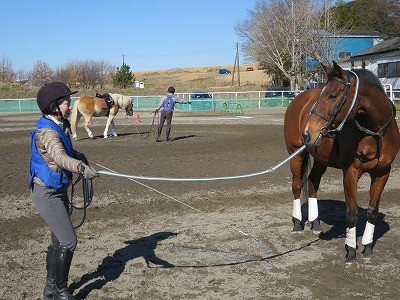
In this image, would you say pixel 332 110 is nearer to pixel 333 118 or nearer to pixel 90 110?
pixel 333 118

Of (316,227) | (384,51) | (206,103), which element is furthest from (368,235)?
(384,51)

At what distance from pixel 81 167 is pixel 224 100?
32.5 m

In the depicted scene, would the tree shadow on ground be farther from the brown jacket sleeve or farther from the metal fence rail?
the metal fence rail

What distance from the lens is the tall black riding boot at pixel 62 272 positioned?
3.76m

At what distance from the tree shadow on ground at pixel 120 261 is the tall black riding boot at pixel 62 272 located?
0.23 meters

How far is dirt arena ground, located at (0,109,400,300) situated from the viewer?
419 centimetres

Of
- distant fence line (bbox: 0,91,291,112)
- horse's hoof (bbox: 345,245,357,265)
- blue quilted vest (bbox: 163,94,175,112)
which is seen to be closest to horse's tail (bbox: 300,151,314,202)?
horse's hoof (bbox: 345,245,357,265)

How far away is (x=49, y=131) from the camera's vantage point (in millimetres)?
3604

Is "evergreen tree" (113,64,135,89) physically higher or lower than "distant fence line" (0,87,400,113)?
higher

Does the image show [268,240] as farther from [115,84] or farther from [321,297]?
[115,84]

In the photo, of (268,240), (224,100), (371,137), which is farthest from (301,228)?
(224,100)

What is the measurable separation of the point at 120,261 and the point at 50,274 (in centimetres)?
111

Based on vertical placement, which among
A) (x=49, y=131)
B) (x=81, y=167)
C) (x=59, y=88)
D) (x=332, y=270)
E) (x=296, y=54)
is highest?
(x=296, y=54)

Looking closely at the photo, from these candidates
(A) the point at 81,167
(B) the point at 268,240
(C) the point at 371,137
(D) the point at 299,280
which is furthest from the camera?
(B) the point at 268,240
